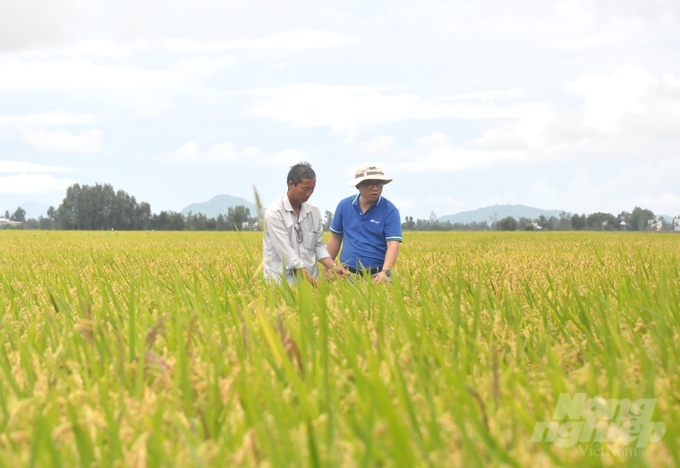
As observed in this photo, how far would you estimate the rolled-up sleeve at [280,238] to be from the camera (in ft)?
16.4

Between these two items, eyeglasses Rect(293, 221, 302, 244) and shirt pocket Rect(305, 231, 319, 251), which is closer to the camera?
eyeglasses Rect(293, 221, 302, 244)

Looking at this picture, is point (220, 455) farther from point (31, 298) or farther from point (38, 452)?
point (31, 298)

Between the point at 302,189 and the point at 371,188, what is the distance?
81 cm

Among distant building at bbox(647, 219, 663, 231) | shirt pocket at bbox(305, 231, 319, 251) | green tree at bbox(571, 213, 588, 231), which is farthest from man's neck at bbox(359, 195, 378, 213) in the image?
green tree at bbox(571, 213, 588, 231)

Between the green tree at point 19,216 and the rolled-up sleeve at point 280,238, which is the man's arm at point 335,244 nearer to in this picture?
the rolled-up sleeve at point 280,238

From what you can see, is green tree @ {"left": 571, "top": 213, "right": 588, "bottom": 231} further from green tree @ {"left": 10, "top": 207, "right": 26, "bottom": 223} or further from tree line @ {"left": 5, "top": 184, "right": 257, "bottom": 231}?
green tree @ {"left": 10, "top": 207, "right": 26, "bottom": 223}

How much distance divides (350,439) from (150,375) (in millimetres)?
900

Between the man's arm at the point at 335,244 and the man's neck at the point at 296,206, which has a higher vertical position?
the man's neck at the point at 296,206

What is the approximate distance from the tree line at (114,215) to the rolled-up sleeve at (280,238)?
91.0 m

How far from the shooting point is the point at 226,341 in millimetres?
2076

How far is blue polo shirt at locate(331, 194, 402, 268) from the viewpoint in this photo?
18.9ft

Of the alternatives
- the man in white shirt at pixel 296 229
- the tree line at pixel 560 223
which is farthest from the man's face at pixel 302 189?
the tree line at pixel 560 223

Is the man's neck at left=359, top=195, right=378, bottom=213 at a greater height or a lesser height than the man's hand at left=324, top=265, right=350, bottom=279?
greater

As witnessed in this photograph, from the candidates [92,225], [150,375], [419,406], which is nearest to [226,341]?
[150,375]
